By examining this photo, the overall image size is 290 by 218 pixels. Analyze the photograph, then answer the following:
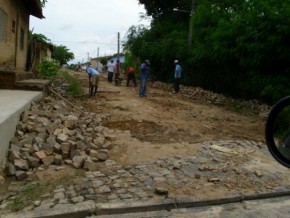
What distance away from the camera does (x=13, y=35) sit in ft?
38.8

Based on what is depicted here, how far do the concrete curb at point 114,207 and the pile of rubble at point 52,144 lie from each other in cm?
107

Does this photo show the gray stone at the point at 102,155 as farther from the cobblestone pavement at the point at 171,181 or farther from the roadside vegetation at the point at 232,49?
the roadside vegetation at the point at 232,49

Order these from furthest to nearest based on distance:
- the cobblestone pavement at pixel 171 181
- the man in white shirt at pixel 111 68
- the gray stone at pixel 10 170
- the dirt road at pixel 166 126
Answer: the man in white shirt at pixel 111 68 < the dirt road at pixel 166 126 < the gray stone at pixel 10 170 < the cobblestone pavement at pixel 171 181

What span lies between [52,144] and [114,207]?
2057 millimetres

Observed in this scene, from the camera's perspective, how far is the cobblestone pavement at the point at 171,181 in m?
4.33

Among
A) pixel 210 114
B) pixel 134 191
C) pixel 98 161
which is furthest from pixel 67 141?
pixel 210 114

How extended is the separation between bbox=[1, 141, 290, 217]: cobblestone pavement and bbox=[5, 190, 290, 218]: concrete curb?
75 millimetres

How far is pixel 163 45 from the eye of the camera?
24.2 metres

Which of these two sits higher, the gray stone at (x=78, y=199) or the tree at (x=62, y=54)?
the tree at (x=62, y=54)

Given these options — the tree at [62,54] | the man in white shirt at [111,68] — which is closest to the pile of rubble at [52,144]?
the man in white shirt at [111,68]

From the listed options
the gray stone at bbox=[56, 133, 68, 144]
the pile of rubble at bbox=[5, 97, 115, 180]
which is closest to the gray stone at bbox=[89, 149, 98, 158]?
the pile of rubble at bbox=[5, 97, 115, 180]

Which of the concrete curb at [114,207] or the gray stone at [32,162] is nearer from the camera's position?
the concrete curb at [114,207]

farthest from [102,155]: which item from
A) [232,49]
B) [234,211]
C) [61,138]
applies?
[232,49]

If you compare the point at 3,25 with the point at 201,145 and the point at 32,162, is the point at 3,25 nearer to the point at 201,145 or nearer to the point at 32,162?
the point at 32,162
